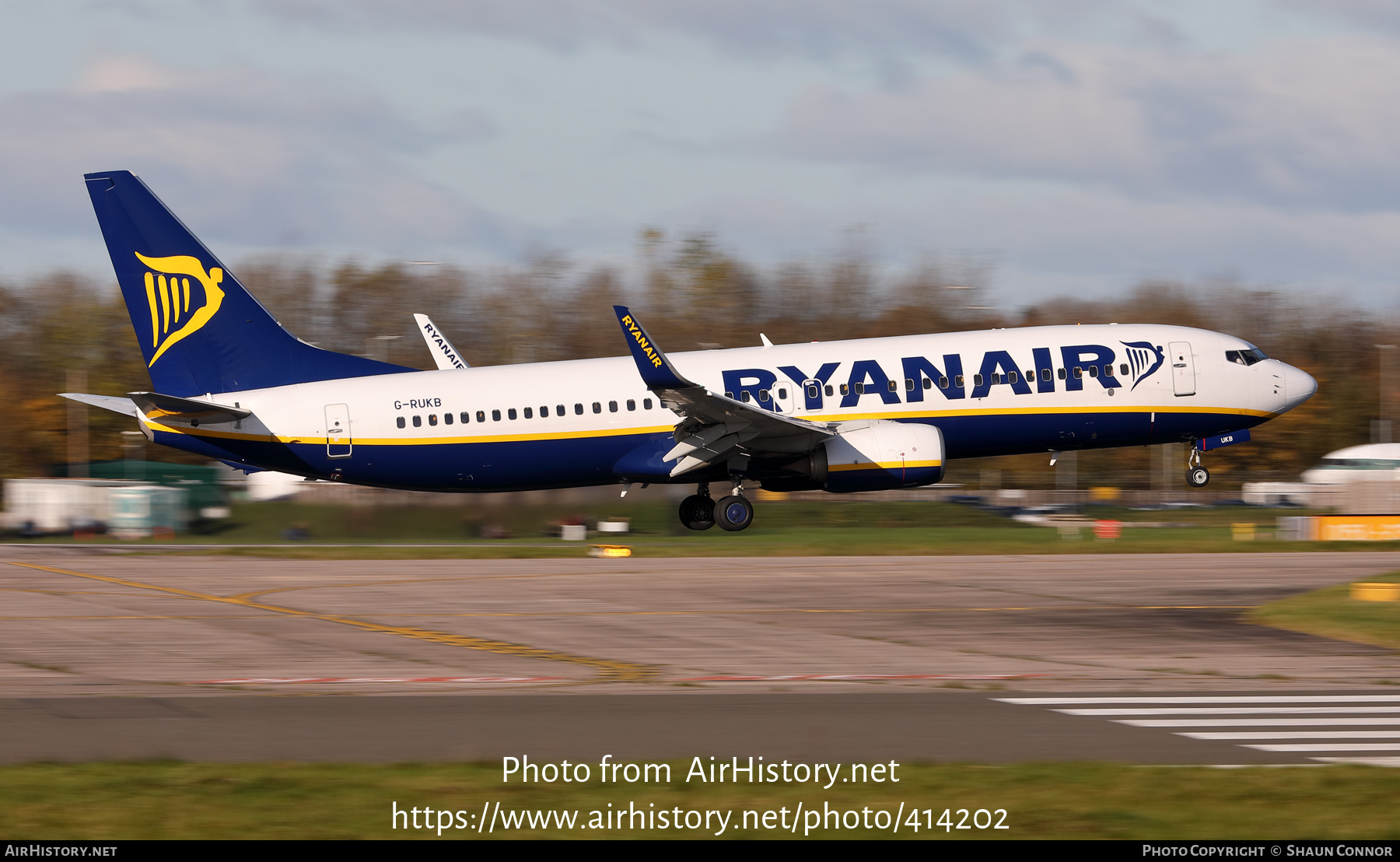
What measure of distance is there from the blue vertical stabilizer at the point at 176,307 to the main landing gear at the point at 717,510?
9813mm

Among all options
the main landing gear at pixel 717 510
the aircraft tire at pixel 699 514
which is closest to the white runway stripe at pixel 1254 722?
the main landing gear at pixel 717 510

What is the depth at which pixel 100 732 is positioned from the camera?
1309cm

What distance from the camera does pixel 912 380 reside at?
34.4m

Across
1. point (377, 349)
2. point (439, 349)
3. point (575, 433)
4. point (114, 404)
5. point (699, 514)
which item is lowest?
point (699, 514)

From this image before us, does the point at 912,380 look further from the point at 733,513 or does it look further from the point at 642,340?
the point at 642,340

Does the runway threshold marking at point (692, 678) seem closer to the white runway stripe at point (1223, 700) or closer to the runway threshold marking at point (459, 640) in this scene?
the runway threshold marking at point (459, 640)

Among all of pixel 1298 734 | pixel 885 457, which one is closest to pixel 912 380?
pixel 885 457

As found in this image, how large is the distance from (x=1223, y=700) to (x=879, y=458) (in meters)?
18.4

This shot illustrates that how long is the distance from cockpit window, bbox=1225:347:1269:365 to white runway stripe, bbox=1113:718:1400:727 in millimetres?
23872

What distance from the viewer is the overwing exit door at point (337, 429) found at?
3391cm

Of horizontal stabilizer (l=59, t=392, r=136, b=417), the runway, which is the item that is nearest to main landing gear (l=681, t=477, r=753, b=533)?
the runway
